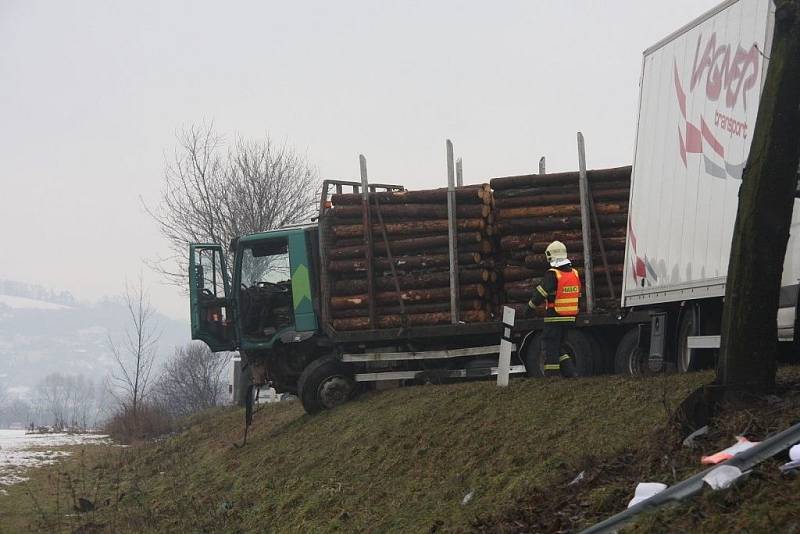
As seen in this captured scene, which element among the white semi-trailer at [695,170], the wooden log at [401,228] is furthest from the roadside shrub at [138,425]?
the white semi-trailer at [695,170]

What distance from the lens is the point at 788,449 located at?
6312 mm

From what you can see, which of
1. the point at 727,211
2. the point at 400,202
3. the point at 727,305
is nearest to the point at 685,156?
the point at 727,211

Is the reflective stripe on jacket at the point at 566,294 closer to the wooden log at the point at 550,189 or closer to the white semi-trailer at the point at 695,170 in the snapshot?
the white semi-trailer at the point at 695,170

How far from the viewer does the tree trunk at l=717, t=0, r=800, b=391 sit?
286 inches

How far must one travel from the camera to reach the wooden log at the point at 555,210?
55.2 feet

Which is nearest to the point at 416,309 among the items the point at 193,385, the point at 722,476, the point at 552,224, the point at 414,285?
the point at 414,285

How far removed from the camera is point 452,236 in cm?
1712

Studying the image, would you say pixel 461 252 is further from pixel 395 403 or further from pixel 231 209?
pixel 231 209

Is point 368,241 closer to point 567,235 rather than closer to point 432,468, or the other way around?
point 567,235

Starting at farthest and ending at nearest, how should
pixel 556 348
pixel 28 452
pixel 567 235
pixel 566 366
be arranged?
pixel 28 452
pixel 567 235
pixel 566 366
pixel 556 348

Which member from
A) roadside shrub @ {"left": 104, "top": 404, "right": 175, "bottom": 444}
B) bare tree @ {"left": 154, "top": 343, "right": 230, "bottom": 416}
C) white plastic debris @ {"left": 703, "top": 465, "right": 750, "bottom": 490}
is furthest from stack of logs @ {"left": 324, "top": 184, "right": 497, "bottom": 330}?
bare tree @ {"left": 154, "top": 343, "right": 230, "bottom": 416}

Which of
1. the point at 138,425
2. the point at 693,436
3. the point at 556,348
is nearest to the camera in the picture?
the point at 693,436

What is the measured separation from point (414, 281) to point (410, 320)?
23.8 inches

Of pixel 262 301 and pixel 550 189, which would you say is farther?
pixel 262 301
